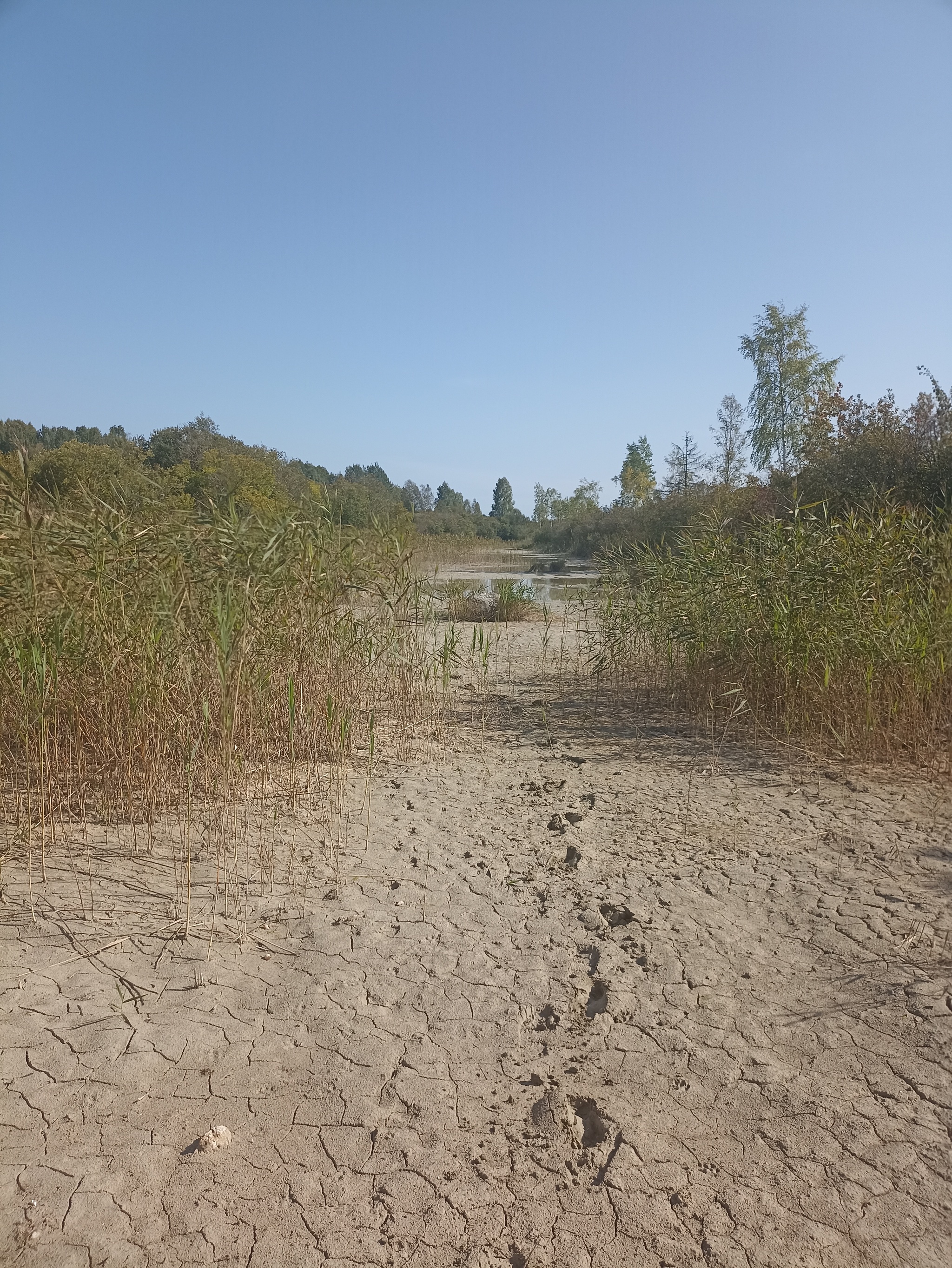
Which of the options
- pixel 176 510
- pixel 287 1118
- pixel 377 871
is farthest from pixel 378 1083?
pixel 176 510

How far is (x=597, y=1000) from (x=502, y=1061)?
0.47 metres

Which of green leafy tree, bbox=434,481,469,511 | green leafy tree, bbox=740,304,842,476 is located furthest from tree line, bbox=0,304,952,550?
green leafy tree, bbox=434,481,469,511

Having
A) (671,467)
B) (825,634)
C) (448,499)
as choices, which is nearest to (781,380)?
(671,467)

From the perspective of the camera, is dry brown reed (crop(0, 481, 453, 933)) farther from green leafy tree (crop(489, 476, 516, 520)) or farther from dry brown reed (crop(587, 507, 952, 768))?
green leafy tree (crop(489, 476, 516, 520))

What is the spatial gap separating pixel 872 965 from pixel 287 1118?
210cm

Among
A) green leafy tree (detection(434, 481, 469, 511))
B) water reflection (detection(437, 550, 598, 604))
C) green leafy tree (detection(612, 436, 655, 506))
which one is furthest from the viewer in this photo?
green leafy tree (detection(434, 481, 469, 511))

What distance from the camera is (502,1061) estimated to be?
2.37 meters

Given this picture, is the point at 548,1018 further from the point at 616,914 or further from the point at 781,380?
the point at 781,380

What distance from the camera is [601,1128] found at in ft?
6.81

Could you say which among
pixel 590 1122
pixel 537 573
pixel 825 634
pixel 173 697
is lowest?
pixel 590 1122

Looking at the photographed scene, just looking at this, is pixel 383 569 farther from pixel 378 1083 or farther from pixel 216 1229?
pixel 216 1229

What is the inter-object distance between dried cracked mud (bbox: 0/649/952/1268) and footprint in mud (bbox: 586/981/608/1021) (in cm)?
3

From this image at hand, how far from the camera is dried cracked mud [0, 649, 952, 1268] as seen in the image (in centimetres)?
178

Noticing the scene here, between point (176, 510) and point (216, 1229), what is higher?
point (176, 510)
